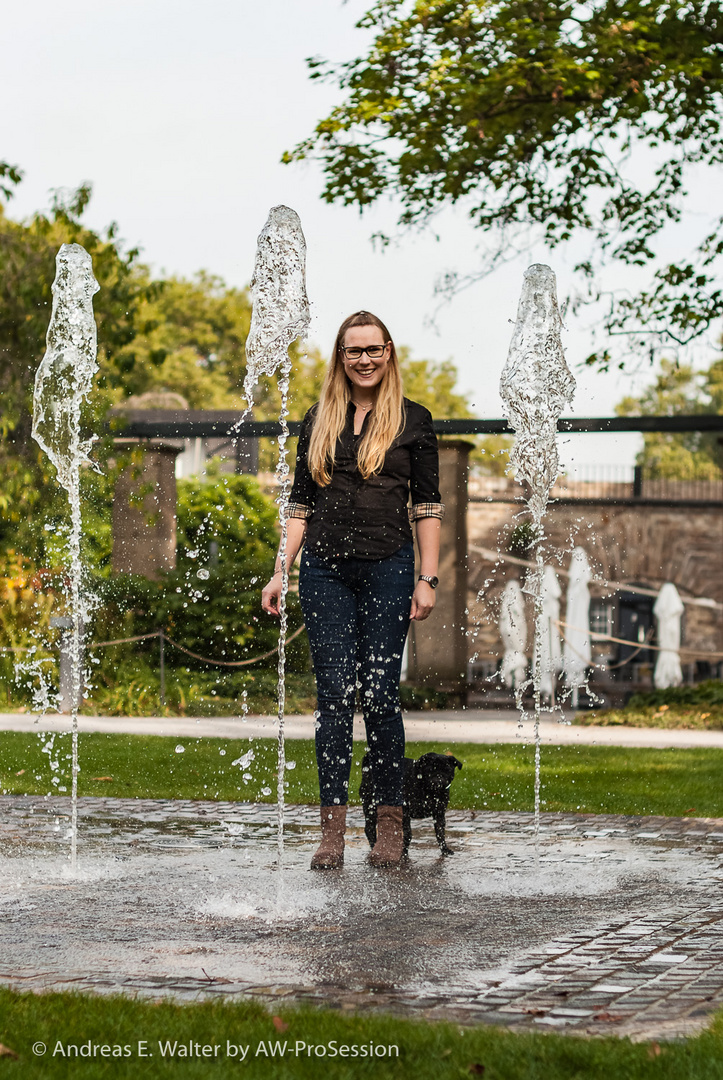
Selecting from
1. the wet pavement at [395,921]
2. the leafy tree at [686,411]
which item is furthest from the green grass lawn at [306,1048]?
the leafy tree at [686,411]

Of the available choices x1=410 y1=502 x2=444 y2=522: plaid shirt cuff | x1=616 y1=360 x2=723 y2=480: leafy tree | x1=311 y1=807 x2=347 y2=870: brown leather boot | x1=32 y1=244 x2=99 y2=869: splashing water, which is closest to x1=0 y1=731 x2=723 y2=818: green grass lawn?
x1=32 y1=244 x2=99 y2=869: splashing water

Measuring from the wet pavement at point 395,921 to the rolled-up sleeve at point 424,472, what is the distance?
4.42 feet

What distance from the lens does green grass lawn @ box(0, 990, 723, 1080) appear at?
2.70 meters

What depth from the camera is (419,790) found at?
556 cm

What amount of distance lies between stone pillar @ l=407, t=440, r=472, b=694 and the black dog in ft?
35.9

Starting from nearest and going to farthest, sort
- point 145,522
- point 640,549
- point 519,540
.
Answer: point 145,522, point 519,540, point 640,549

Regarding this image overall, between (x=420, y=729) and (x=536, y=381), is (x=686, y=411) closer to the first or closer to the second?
(x=420, y=729)

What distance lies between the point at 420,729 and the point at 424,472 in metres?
7.70

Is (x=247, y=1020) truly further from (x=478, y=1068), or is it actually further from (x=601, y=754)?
(x=601, y=754)

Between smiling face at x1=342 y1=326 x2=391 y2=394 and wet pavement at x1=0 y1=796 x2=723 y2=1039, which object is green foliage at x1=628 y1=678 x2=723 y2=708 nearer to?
wet pavement at x1=0 y1=796 x2=723 y2=1039

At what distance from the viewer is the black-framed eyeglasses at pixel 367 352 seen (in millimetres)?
5277

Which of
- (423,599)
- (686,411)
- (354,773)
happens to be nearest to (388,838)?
(423,599)

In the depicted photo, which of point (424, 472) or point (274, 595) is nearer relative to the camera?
point (274, 595)

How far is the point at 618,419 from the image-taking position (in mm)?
17109
